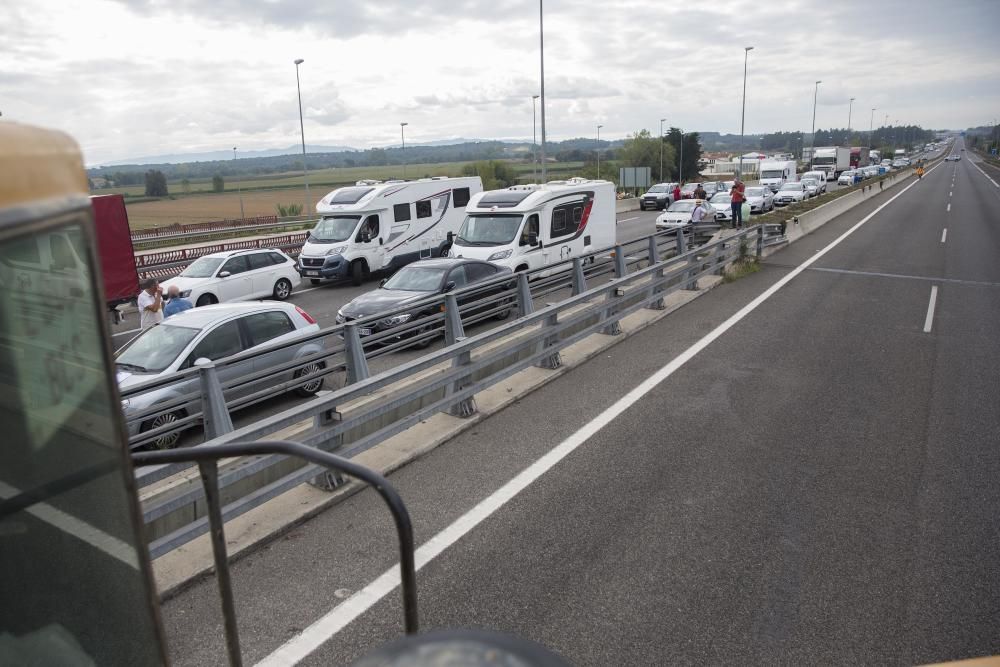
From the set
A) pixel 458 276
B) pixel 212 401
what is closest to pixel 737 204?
pixel 458 276

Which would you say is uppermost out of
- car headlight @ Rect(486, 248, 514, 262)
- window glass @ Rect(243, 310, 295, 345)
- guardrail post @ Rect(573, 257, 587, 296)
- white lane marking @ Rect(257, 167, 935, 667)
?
guardrail post @ Rect(573, 257, 587, 296)

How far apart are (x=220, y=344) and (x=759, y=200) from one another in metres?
36.4

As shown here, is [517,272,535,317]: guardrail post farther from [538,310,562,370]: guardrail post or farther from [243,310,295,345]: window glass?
[243,310,295,345]: window glass

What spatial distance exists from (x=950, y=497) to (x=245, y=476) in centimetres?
583

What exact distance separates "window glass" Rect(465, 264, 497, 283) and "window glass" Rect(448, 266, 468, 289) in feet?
0.38

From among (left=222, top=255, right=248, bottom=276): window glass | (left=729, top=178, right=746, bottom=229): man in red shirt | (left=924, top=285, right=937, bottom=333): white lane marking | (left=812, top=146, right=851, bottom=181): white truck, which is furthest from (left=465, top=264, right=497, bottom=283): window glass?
(left=812, top=146, right=851, bottom=181): white truck

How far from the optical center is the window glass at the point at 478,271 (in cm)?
1509

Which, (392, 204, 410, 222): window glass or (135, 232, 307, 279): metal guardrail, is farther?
(135, 232, 307, 279): metal guardrail

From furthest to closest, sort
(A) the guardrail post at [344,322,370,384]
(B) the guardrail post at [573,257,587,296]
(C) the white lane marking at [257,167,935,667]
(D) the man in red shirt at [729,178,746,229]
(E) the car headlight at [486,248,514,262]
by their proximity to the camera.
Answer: (D) the man in red shirt at [729,178,746,229] < (E) the car headlight at [486,248,514,262] < (B) the guardrail post at [573,257,587,296] < (A) the guardrail post at [344,322,370,384] < (C) the white lane marking at [257,167,935,667]

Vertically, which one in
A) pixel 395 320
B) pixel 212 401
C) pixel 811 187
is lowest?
pixel 811 187

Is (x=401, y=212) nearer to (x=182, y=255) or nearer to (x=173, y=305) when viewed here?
(x=182, y=255)

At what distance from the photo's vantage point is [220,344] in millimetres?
10258

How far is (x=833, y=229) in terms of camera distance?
29.8 meters

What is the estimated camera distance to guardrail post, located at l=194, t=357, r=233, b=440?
21.3ft
